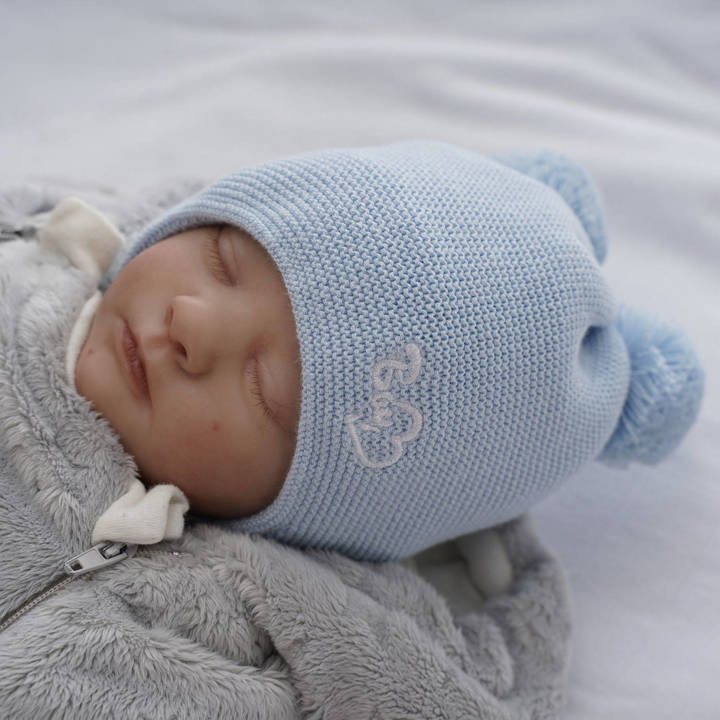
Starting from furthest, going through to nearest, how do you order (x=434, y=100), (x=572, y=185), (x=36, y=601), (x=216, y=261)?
(x=434, y=100) → (x=572, y=185) → (x=216, y=261) → (x=36, y=601)

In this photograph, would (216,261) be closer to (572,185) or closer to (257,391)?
(257,391)

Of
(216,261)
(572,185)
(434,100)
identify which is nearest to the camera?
(216,261)

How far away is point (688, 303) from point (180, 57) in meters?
1.18

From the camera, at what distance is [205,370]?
990 millimetres

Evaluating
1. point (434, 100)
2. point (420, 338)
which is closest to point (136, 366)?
point (420, 338)

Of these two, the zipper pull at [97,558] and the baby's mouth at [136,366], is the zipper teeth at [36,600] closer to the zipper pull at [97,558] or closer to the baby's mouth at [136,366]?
the zipper pull at [97,558]

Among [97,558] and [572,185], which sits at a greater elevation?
[572,185]

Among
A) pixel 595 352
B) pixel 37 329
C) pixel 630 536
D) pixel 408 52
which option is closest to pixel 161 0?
pixel 408 52

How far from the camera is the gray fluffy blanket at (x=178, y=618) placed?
35.3 inches

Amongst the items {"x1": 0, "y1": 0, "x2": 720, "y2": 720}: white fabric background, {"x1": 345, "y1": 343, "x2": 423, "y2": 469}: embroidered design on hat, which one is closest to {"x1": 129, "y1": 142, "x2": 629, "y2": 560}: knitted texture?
{"x1": 345, "y1": 343, "x2": 423, "y2": 469}: embroidered design on hat

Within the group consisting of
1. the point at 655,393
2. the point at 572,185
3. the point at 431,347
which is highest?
the point at 572,185

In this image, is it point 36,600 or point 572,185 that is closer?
point 36,600

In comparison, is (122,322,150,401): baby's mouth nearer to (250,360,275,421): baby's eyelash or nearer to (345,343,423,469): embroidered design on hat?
(250,360,275,421): baby's eyelash

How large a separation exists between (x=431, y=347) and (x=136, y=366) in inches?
15.2
